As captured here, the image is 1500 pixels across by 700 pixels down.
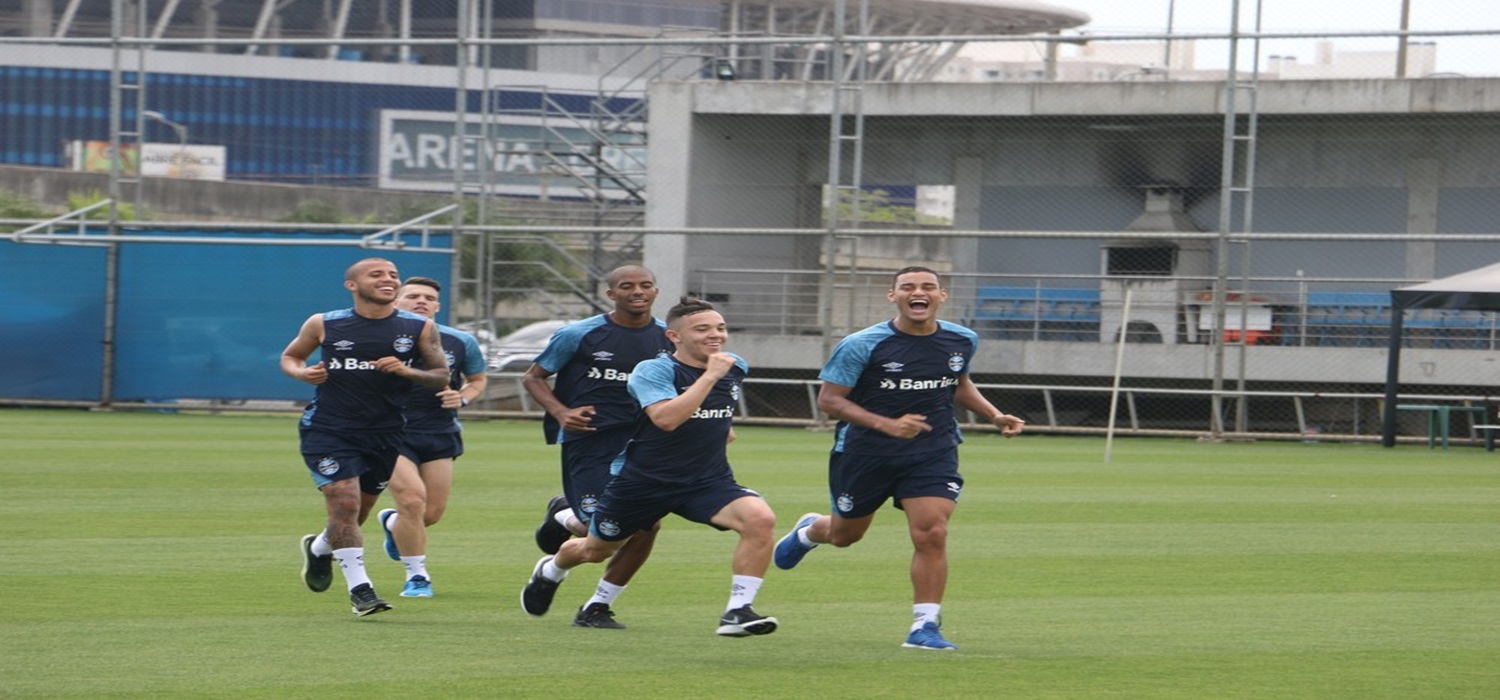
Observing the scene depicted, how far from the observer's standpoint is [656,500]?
8.31 m

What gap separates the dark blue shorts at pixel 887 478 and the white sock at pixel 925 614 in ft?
1.81

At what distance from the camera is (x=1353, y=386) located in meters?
26.2

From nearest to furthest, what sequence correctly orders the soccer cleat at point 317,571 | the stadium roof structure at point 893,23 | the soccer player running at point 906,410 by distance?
the soccer player running at point 906,410
the soccer cleat at point 317,571
the stadium roof structure at point 893,23

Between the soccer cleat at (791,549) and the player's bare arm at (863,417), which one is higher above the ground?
the player's bare arm at (863,417)

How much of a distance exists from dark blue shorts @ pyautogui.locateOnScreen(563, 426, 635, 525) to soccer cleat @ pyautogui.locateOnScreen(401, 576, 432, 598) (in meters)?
0.93

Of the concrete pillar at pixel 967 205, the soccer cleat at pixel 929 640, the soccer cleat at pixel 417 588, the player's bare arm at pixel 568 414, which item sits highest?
the concrete pillar at pixel 967 205

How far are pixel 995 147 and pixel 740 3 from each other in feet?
32.4

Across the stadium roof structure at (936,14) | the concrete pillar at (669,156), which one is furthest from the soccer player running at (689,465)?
the stadium roof structure at (936,14)

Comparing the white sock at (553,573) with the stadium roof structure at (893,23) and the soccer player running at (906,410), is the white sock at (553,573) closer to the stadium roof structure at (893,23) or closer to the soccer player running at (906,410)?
the soccer player running at (906,410)

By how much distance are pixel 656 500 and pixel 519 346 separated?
19.5 meters

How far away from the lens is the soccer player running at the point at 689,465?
8078 millimetres

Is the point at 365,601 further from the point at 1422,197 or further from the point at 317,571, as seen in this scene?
the point at 1422,197

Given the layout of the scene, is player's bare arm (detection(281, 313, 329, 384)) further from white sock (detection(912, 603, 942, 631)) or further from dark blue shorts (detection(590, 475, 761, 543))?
white sock (detection(912, 603, 942, 631))

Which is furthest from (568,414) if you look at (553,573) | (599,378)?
(553,573)
